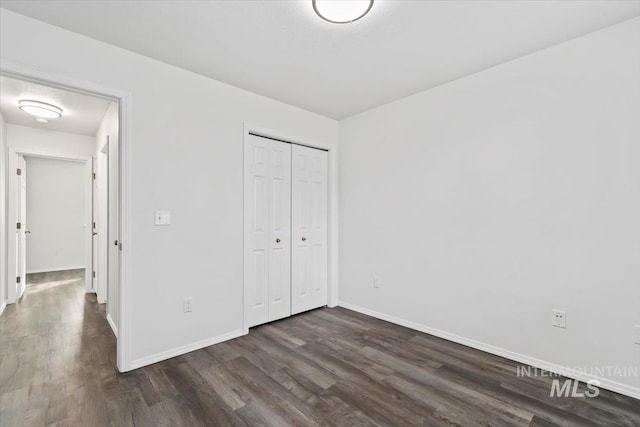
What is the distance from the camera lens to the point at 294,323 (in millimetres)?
3230

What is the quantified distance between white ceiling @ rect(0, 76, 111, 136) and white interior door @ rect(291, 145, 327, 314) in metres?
2.05

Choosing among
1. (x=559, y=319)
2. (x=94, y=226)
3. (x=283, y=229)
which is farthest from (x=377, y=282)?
(x=94, y=226)

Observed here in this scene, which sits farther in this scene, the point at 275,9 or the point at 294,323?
the point at 294,323

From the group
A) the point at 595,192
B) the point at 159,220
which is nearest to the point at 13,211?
the point at 159,220

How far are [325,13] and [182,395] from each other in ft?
8.42

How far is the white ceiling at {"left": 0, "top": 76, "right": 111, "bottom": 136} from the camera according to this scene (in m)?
2.86

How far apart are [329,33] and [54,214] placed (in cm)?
704

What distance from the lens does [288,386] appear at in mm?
Result: 2025

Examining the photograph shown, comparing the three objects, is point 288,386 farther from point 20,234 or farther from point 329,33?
point 20,234

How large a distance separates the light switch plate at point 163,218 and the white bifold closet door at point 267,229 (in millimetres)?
698

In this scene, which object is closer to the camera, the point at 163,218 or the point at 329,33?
the point at 329,33

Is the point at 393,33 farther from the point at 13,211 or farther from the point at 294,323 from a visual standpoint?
the point at 13,211

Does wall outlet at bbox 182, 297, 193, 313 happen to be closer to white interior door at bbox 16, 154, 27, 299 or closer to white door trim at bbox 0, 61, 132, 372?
white door trim at bbox 0, 61, 132, 372

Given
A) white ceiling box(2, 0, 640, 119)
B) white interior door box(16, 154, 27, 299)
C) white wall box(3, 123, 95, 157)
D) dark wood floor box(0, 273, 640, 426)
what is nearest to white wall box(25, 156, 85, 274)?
white interior door box(16, 154, 27, 299)
